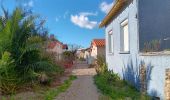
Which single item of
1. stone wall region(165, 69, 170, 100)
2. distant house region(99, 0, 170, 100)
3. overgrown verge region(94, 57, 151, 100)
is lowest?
overgrown verge region(94, 57, 151, 100)

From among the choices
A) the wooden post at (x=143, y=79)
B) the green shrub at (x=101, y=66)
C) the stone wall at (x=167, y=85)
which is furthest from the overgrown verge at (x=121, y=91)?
the green shrub at (x=101, y=66)

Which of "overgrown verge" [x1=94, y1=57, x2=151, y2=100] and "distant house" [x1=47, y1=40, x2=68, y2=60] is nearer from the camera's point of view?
"overgrown verge" [x1=94, y1=57, x2=151, y2=100]

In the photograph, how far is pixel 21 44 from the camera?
45.8ft

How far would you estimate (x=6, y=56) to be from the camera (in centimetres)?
1248

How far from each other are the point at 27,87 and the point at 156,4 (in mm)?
6491

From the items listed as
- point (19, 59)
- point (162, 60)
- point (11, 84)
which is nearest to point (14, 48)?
point (19, 59)

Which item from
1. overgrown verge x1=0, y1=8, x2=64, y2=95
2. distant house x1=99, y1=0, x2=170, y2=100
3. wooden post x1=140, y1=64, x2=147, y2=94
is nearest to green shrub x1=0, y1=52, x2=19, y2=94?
overgrown verge x1=0, y1=8, x2=64, y2=95

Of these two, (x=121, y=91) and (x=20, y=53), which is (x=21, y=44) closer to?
(x=20, y=53)

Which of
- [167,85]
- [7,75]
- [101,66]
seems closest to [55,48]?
[101,66]

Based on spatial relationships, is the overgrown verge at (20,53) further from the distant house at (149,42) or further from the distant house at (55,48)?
the distant house at (55,48)

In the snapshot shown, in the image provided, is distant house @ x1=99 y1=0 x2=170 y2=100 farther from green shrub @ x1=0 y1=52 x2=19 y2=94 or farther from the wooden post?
green shrub @ x1=0 y1=52 x2=19 y2=94

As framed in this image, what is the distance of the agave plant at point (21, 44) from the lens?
1348cm

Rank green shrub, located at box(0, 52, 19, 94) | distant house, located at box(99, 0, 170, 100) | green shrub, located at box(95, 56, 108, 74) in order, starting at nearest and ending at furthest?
distant house, located at box(99, 0, 170, 100), green shrub, located at box(0, 52, 19, 94), green shrub, located at box(95, 56, 108, 74)

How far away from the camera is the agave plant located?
13477 mm
